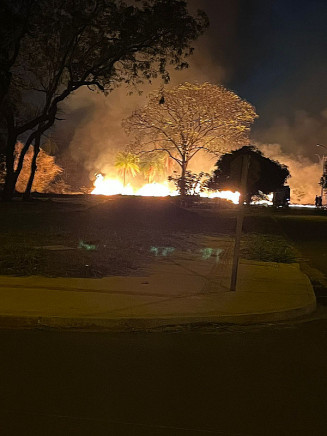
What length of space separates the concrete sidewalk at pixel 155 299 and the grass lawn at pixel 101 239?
87 centimetres

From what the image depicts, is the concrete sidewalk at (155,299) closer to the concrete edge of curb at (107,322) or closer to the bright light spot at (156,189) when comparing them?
the concrete edge of curb at (107,322)

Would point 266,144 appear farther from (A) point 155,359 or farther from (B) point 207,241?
(A) point 155,359

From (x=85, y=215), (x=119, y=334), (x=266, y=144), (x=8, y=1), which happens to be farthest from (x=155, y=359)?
(x=266, y=144)

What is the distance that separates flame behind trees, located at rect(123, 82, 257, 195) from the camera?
64062mm

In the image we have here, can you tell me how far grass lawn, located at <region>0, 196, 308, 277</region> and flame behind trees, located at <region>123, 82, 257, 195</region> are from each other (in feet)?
108

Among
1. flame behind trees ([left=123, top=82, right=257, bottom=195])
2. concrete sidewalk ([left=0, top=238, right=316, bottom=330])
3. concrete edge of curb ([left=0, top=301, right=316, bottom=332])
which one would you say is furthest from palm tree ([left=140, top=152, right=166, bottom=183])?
concrete edge of curb ([left=0, top=301, right=316, bottom=332])

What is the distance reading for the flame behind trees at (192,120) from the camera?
64.1 metres

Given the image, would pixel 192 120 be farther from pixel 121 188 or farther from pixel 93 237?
pixel 93 237

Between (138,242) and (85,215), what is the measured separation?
9.25 meters

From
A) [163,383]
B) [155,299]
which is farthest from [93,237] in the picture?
[163,383]

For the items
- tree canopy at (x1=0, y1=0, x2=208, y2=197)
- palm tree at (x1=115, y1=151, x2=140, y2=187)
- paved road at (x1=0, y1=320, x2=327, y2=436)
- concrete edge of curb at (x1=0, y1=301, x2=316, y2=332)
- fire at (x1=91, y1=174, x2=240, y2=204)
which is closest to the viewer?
paved road at (x1=0, y1=320, x2=327, y2=436)

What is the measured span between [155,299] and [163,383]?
13.8 feet

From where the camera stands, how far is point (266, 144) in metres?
108

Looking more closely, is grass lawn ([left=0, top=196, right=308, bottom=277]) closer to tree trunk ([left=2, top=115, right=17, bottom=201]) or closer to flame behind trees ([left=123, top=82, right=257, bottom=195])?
tree trunk ([left=2, top=115, right=17, bottom=201])
